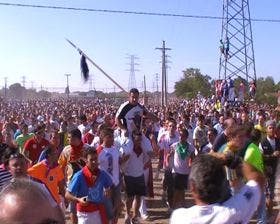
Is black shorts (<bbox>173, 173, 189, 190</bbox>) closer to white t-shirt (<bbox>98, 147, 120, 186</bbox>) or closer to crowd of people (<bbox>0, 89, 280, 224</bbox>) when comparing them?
crowd of people (<bbox>0, 89, 280, 224</bbox>)

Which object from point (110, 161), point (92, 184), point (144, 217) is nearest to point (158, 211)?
point (144, 217)

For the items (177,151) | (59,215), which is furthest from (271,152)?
(59,215)

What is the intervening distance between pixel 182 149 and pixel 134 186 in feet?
4.23

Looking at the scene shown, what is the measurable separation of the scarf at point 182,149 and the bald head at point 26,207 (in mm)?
8051

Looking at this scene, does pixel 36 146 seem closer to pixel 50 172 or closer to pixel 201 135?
pixel 50 172

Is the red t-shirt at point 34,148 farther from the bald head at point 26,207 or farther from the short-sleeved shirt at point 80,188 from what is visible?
the bald head at point 26,207

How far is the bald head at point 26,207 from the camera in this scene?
147 centimetres

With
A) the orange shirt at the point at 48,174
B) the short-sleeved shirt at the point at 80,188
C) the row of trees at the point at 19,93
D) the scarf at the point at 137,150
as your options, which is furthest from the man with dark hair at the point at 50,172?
the row of trees at the point at 19,93

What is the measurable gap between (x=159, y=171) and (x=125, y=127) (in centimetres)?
605

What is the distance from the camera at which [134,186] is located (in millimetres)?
8891

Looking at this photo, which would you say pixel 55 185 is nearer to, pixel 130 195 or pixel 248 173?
pixel 130 195

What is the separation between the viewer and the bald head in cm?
147

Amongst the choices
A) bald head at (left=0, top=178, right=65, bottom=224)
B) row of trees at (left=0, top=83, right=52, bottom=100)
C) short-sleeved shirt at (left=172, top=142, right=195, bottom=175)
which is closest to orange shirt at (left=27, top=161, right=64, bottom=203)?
short-sleeved shirt at (left=172, top=142, right=195, bottom=175)

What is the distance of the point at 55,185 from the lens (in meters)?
6.98
